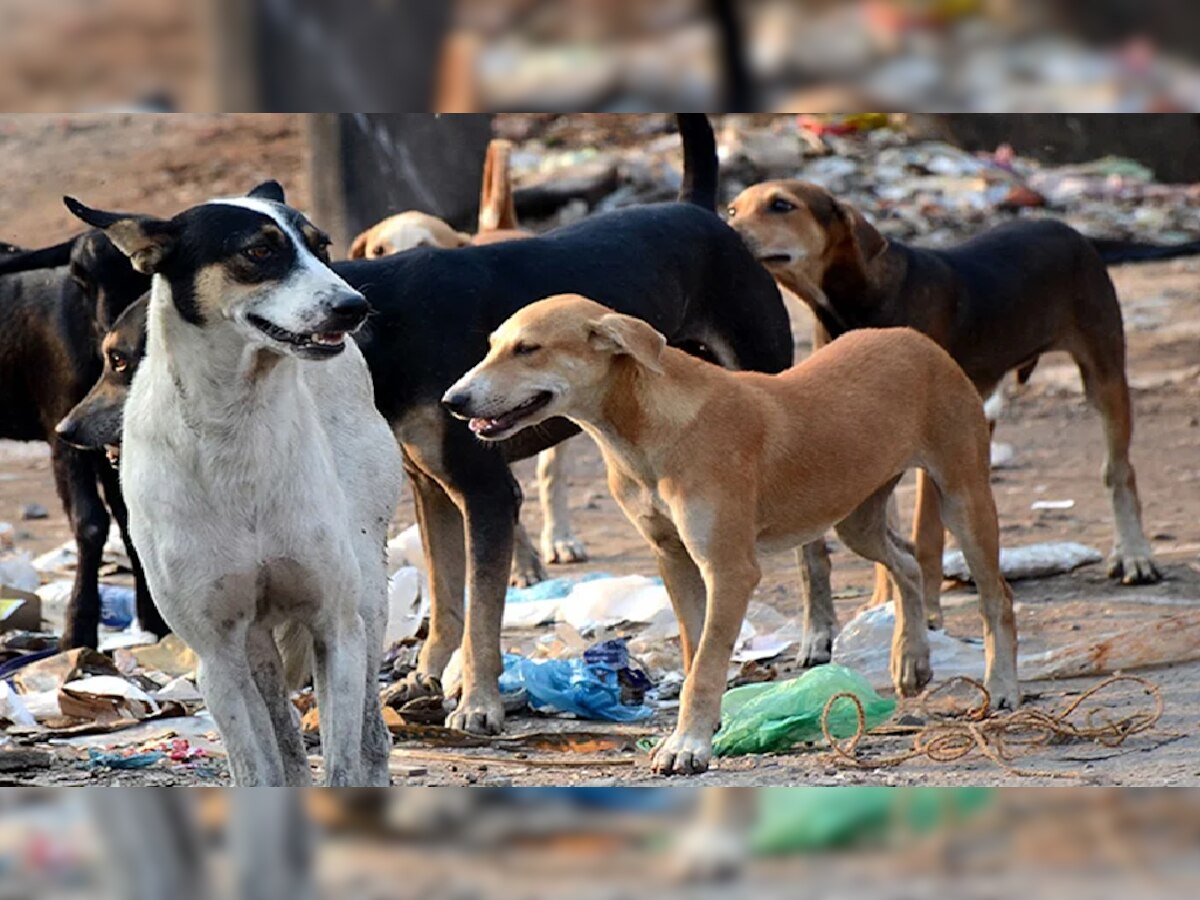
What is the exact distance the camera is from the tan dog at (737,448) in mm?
4617

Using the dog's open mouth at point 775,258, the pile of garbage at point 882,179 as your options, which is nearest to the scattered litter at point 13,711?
the dog's open mouth at point 775,258

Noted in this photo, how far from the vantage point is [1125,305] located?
37.1ft

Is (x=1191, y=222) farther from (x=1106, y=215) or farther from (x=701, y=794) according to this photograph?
(x=701, y=794)

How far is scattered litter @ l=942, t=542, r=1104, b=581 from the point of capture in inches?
281

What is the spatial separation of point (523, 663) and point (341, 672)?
2.00m

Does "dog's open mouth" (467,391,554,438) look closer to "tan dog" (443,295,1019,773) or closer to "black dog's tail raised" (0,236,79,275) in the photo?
"tan dog" (443,295,1019,773)

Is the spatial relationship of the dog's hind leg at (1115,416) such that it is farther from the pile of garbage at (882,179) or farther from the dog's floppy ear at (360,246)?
the pile of garbage at (882,179)

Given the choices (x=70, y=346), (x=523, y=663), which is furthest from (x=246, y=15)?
(x=70, y=346)

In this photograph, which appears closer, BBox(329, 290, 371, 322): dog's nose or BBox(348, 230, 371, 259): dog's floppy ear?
BBox(329, 290, 371, 322): dog's nose

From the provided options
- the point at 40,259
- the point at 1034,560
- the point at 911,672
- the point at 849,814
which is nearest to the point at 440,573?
the point at 911,672

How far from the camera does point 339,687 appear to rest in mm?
3883

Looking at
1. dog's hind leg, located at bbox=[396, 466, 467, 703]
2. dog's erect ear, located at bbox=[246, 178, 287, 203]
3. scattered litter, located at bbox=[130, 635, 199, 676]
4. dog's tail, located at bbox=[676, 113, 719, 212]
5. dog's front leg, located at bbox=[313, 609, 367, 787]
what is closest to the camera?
dog's front leg, located at bbox=[313, 609, 367, 787]

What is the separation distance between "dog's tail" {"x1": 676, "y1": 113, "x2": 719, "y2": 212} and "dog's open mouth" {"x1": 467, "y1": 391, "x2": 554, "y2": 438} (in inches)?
77.8

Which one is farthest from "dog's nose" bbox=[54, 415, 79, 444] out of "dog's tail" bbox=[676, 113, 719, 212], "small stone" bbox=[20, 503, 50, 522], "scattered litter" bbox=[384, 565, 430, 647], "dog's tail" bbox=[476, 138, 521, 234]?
"small stone" bbox=[20, 503, 50, 522]
